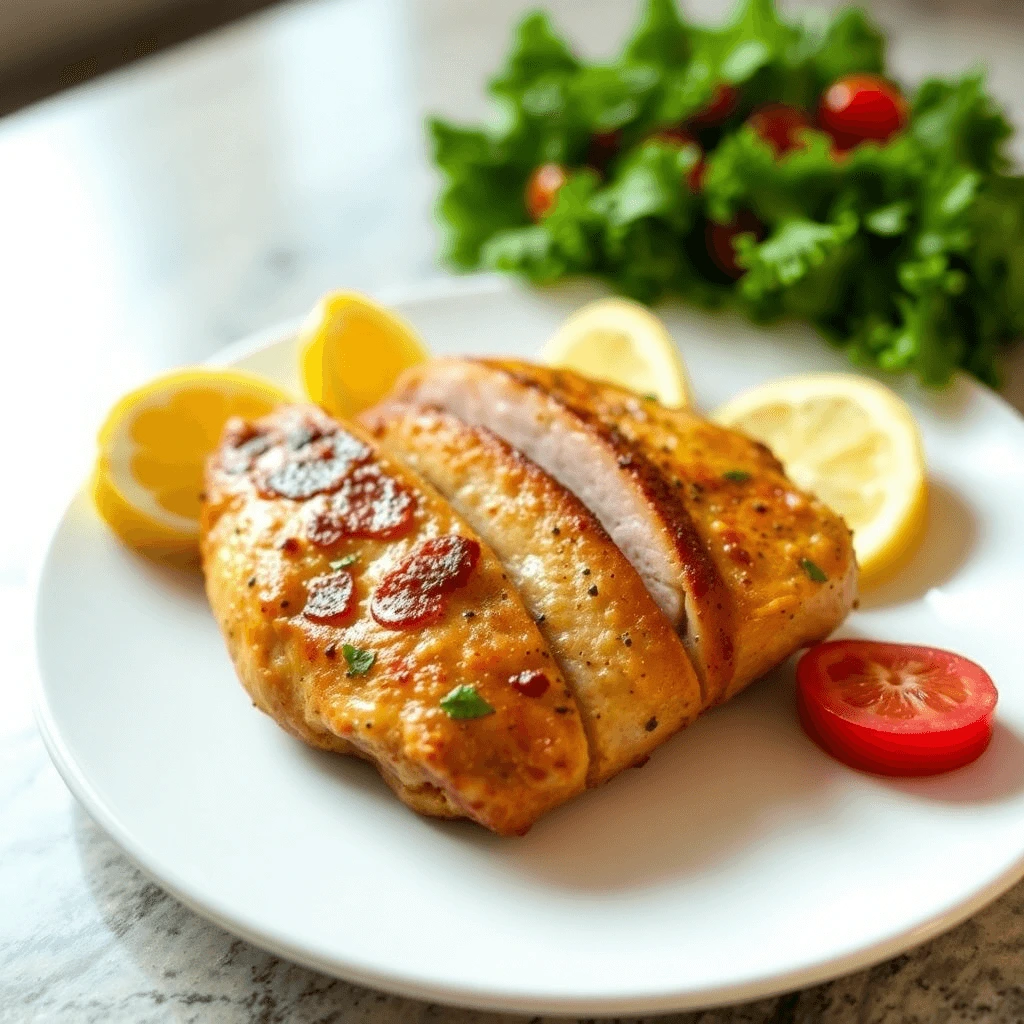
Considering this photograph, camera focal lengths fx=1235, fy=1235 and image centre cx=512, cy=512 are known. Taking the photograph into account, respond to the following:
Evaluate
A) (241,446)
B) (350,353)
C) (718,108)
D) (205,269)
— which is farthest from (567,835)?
(205,269)

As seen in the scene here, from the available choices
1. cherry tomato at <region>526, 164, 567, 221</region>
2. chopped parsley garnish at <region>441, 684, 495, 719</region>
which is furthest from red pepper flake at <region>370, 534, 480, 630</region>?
cherry tomato at <region>526, 164, 567, 221</region>

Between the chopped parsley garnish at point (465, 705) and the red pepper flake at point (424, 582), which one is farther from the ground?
the red pepper flake at point (424, 582)

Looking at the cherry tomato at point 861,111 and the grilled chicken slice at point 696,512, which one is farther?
the cherry tomato at point 861,111

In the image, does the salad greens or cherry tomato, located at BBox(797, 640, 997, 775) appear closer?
cherry tomato, located at BBox(797, 640, 997, 775)

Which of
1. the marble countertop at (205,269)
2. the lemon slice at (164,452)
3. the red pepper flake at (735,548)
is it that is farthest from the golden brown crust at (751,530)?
the lemon slice at (164,452)

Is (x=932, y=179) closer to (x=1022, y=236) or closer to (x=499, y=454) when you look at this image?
(x=1022, y=236)

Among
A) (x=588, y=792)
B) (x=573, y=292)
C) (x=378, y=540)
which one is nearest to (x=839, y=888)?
(x=588, y=792)

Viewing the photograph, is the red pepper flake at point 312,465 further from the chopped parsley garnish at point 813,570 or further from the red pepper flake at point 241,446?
the chopped parsley garnish at point 813,570

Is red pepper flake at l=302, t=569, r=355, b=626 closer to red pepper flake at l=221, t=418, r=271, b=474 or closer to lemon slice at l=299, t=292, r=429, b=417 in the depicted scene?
red pepper flake at l=221, t=418, r=271, b=474
